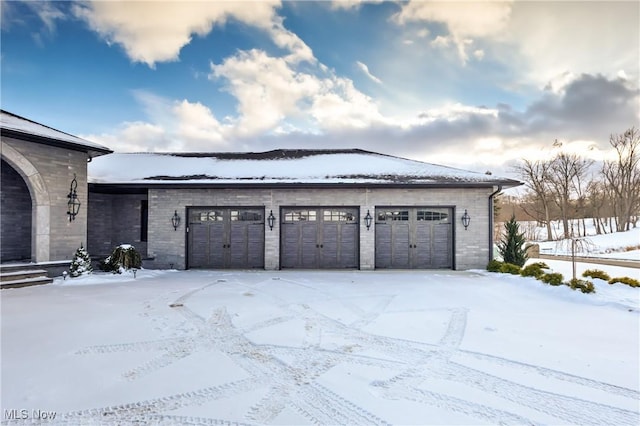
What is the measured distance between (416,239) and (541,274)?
3892 mm

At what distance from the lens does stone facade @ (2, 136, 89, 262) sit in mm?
8742

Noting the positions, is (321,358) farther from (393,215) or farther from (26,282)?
(26,282)

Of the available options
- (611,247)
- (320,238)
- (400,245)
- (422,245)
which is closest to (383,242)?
(400,245)

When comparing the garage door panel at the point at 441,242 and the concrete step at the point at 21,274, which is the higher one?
the garage door panel at the point at 441,242

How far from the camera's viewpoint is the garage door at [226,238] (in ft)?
37.2

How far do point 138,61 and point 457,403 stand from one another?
588 inches

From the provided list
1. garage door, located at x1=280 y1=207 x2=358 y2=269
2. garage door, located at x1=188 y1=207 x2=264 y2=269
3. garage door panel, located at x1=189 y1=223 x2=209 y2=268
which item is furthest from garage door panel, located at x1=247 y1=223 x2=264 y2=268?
garage door panel, located at x1=189 y1=223 x2=209 y2=268

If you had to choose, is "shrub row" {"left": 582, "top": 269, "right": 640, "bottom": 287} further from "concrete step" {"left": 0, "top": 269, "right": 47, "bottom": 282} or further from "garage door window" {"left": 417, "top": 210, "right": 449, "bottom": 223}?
"concrete step" {"left": 0, "top": 269, "right": 47, "bottom": 282}

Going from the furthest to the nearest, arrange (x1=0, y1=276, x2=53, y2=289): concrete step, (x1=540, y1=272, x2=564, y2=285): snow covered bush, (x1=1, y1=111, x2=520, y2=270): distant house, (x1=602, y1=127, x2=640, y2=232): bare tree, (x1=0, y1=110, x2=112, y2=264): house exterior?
(x1=602, y1=127, x2=640, y2=232): bare tree < (x1=1, y1=111, x2=520, y2=270): distant house < (x1=0, y1=110, x2=112, y2=264): house exterior < (x1=0, y1=276, x2=53, y2=289): concrete step < (x1=540, y1=272, x2=564, y2=285): snow covered bush

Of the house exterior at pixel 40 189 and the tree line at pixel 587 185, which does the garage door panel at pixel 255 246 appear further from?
the tree line at pixel 587 185

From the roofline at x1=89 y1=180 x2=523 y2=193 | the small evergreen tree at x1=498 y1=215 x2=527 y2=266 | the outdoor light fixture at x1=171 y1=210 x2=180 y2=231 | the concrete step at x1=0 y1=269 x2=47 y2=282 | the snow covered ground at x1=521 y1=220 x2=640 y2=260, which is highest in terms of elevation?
the roofline at x1=89 y1=180 x2=523 y2=193

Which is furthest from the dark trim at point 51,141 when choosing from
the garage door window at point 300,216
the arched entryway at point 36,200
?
the garage door window at point 300,216

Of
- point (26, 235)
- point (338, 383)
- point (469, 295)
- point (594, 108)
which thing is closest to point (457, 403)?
point (338, 383)

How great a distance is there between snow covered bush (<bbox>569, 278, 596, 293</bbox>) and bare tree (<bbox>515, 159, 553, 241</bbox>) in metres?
26.2
